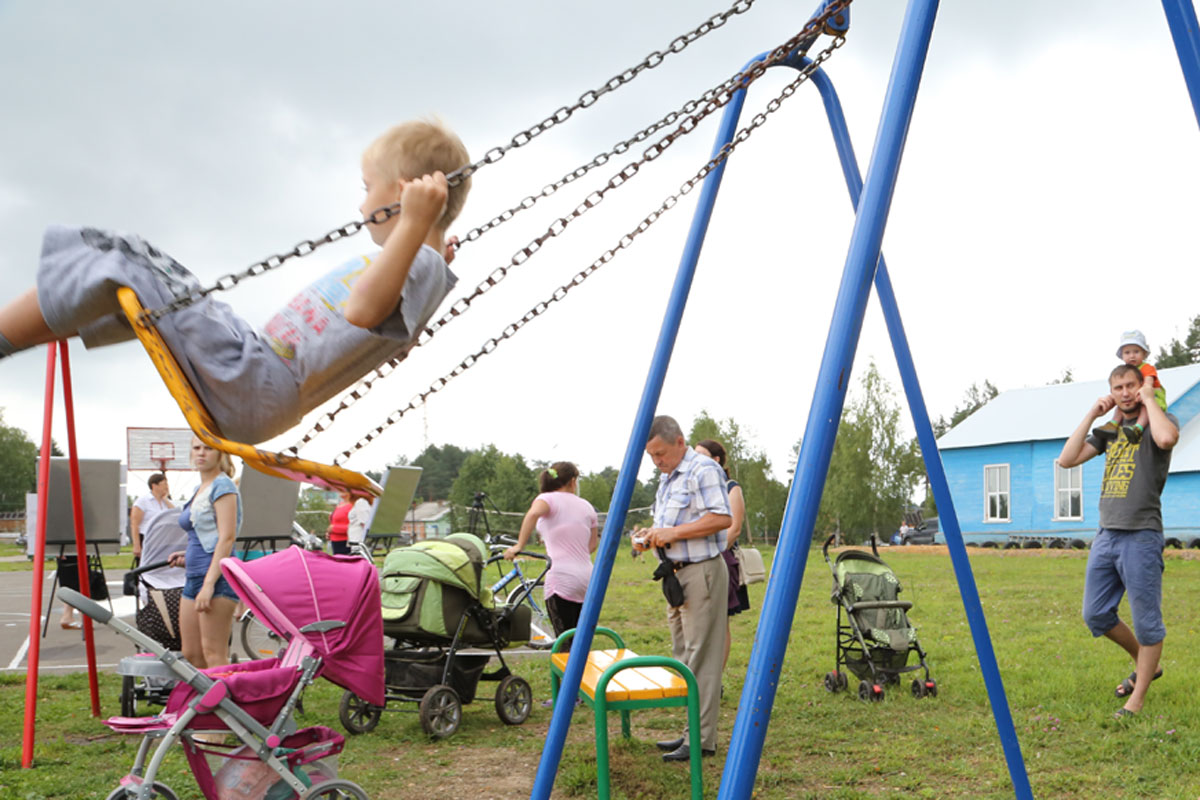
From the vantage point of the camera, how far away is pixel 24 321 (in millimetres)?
2076

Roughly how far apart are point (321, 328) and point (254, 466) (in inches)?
13.4

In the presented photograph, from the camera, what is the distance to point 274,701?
364 centimetres

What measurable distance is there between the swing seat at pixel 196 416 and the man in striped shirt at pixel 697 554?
3191 mm

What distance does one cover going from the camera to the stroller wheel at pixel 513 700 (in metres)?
6.10

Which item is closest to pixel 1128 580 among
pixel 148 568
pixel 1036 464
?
pixel 148 568

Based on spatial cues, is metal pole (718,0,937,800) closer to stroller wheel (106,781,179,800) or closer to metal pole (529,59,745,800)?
metal pole (529,59,745,800)

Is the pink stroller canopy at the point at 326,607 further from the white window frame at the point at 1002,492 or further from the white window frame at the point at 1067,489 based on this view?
the white window frame at the point at 1002,492

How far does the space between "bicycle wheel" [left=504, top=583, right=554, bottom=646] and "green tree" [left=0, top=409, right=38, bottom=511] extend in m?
69.6

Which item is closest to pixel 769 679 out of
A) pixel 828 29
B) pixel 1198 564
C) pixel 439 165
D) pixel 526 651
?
pixel 439 165

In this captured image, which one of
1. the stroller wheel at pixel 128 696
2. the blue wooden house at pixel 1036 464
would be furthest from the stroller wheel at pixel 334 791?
the blue wooden house at pixel 1036 464

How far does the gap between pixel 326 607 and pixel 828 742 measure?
10.0 ft

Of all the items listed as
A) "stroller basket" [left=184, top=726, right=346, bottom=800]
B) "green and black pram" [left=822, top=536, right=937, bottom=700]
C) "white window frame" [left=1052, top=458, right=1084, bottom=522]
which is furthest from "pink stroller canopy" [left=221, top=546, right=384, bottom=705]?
"white window frame" [left=1052, top=458, right=1084, bottom=522]

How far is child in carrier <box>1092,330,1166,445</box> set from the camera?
5.57 m

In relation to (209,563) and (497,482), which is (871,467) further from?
(209,563)
